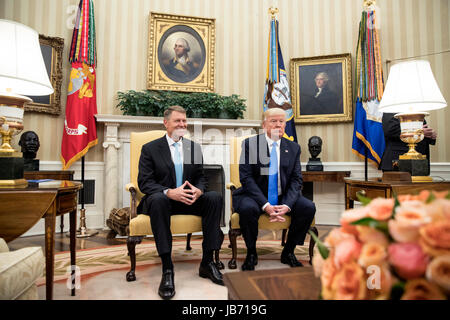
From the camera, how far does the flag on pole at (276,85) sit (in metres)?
4.40

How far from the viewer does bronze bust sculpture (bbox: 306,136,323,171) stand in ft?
13.9

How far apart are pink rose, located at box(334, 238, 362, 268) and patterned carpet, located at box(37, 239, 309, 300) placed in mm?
1456

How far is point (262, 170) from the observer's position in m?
2.65

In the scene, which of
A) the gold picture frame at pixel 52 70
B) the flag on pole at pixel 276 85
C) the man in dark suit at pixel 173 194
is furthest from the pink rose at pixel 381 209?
the gold picture frame at pixel 52 70

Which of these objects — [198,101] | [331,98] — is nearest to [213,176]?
[198,101]

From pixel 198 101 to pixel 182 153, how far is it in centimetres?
181

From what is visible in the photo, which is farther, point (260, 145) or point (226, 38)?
point (226, 38)

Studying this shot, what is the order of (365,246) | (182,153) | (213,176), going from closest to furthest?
(365,246)
(182,153)
(213,176)

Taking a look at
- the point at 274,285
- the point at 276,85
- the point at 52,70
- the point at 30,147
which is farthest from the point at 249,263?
the point at 52,70

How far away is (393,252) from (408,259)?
28 millimetres

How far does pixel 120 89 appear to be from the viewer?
4.45 meters
